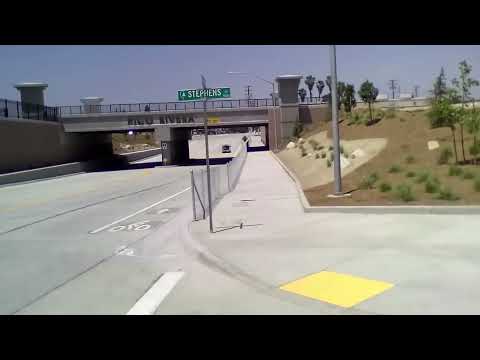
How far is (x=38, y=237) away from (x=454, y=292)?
36.5 ft

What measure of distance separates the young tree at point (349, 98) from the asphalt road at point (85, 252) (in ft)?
118

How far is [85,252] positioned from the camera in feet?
39.5

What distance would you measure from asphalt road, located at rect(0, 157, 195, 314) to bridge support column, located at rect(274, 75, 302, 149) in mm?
38589

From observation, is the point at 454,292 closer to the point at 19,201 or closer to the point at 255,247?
the point at 255,247

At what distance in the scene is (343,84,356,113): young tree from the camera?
182 feet

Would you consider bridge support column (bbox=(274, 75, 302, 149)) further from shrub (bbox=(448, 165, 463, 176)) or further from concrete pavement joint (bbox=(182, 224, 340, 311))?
concrete pavement joint (bbox=(182, 224, 340, 311))

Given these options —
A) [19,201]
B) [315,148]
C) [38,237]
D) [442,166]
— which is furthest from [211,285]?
[315,148]

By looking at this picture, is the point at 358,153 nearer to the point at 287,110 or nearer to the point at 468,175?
the point at 468,175

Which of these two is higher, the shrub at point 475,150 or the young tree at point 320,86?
the young tree at point 320,86

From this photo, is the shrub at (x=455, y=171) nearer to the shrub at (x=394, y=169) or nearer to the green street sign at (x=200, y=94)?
the shrub at (x=394, y=169)

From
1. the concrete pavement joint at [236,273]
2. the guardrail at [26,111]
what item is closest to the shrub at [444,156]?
the concrete pavement joint at [236,273]

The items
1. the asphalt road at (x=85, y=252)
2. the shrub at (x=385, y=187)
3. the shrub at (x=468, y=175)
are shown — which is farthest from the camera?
the shrub at (x=468, y=175)

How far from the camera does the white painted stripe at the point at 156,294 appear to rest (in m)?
7.43

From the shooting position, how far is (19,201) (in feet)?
80.5
